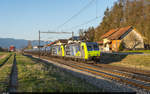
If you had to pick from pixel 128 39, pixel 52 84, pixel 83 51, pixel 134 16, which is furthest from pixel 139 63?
pixel 134 16

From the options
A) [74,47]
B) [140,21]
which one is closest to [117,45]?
[140,21]

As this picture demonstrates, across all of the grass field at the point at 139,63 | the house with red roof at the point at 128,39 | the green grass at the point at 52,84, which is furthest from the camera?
the house with red roof at the point at 128,39

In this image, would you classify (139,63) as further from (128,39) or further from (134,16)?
(134,16)

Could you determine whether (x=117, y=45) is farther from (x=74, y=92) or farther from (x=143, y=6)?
(x=74, y=92)

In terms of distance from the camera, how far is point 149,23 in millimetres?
37094

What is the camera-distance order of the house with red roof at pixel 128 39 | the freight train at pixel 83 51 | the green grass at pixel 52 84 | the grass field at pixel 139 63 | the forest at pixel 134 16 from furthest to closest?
the house with red roof at pixel 128 39 < the forest at pixel 134 16 < the freight train at pixel 83 51 < the grass field at pixel 139 63 < the green grass at pixel 52 84

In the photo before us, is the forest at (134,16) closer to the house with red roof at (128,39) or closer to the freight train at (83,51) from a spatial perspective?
the house with red roof at (128,39)

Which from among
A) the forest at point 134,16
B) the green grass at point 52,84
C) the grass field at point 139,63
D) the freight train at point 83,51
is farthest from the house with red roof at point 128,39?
the green grass at point 52,84

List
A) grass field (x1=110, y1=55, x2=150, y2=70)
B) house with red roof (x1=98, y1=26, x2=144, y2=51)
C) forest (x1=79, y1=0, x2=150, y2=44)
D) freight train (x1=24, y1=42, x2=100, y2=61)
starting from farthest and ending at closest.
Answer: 1. house with red roof (x1=98, y1=26, x2=144, y2=51)
2. forest (x1=79, y1=0, x2=150, y2=44)
3. freight train (x1=24, y1=42, x2=100, y2=61)
4. grass field (x1=110, y1=55, x2=150, y2=70)

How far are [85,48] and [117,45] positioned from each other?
2493cm

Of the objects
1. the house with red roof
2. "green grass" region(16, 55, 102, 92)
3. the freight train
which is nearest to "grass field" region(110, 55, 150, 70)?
the freight train

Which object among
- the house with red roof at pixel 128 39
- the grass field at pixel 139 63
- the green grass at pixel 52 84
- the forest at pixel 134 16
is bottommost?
the green grass at pixel 52 84

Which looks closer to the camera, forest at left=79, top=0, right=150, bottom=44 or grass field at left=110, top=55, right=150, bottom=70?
grass field at left=110, top=55, right=150, bottom=70

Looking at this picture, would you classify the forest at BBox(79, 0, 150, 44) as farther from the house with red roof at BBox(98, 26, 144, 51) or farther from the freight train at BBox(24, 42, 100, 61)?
the freight train at BBox(24, 42, 100, 61)
